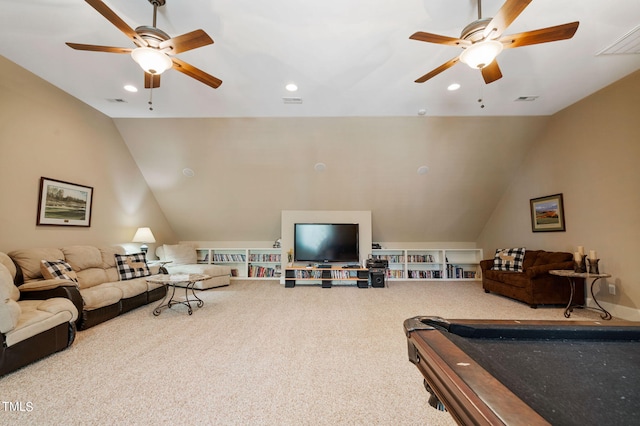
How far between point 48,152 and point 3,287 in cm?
235

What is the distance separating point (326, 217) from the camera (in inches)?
239

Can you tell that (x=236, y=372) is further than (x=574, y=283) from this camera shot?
No

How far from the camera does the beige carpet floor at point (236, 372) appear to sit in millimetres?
1646

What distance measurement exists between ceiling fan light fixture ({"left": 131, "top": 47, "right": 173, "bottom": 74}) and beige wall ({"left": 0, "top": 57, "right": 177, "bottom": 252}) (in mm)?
2230

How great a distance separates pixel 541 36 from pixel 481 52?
0.37m

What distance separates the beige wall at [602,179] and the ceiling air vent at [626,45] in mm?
788

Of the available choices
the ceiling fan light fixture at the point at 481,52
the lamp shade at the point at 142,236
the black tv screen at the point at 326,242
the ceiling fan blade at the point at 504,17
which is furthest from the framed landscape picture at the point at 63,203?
the ceiling fan blade at the point at 504,17

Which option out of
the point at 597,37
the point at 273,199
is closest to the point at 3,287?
the point at 273,199

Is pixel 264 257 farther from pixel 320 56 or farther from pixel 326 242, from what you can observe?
pixel 320 56

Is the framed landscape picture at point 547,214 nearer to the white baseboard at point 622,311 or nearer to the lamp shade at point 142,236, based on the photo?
the white baseboard at point 622,311

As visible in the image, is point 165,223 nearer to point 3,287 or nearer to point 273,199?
point 273,199

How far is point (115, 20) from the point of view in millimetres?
1764

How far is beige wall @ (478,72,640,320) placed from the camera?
10.8ft

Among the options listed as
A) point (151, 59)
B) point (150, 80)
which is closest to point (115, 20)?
point (151, 59)
